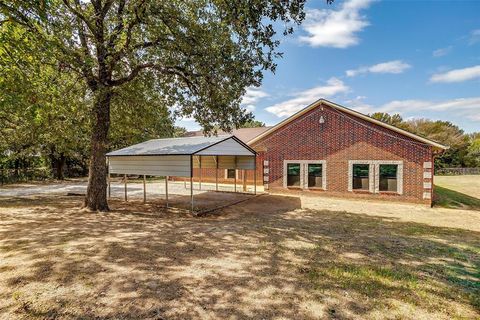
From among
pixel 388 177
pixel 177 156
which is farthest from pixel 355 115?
pixel 177 156

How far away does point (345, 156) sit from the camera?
48.1ft

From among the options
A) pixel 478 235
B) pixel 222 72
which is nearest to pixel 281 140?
pixel 222 72

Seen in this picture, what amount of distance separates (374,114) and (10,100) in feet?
150

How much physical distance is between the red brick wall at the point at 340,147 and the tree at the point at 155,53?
22.3 feet

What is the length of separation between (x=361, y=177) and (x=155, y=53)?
12.4 meters

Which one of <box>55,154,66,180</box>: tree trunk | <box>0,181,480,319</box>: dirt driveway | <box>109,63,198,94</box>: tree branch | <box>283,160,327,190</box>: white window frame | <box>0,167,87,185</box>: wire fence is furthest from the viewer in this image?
<box>55,154,66,180</box>: tree trunk

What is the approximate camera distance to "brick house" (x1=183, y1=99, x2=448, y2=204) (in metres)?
13.0

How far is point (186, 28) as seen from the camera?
931 centimetres

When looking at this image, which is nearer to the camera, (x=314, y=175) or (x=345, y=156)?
(x=345, y=156)

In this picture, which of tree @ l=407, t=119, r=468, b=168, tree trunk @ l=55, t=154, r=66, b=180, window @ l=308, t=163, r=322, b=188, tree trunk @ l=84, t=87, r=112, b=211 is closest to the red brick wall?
window @ l=308, t=163, r=322, b=188

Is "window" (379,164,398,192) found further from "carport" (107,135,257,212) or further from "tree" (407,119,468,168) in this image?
"tree" (407,119,468,168)

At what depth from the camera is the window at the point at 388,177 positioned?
13578mm

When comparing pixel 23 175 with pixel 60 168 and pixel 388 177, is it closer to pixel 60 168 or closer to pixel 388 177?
pixel 60 168

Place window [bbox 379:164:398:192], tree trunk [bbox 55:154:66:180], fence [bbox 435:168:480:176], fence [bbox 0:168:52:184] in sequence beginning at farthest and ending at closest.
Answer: fence [bbox 435:168:480:176] < tree trunk [bbox 55:154:66:180] < fence [bbox 0:168:52:184] < window [bbox 379:164:398:192]
